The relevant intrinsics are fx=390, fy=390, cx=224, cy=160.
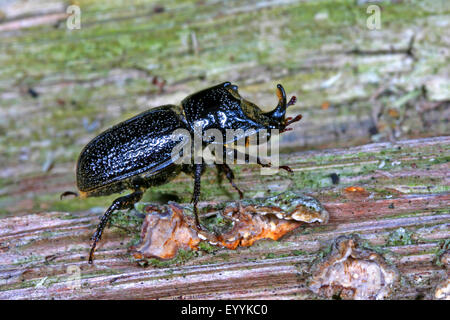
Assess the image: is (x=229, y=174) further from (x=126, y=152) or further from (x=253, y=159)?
(x=126, y=152)

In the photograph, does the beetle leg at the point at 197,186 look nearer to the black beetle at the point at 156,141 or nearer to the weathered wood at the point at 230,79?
the black beetle at the point at 156,141

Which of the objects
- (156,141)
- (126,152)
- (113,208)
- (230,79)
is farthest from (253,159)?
(230,79)

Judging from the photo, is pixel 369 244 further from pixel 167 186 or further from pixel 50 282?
pixel 50 282

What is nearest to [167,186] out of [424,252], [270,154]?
[270,154]

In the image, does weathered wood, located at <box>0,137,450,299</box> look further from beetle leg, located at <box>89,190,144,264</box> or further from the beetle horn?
the beetle horn

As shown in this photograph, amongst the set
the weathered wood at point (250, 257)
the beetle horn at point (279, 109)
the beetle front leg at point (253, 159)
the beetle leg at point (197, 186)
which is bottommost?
the weathered wood at point (250, 257)

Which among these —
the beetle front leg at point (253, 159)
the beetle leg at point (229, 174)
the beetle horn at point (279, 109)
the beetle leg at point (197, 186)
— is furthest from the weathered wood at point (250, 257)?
the beetle horn at point (279, 109)
